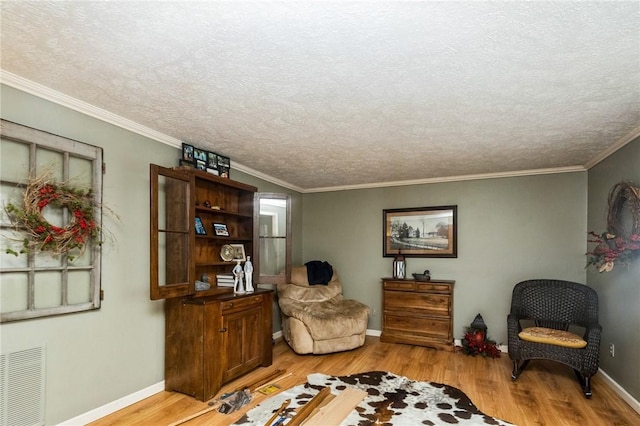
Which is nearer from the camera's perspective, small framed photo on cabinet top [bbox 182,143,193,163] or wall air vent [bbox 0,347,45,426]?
wall air vent [bbox 0,347,45,426]

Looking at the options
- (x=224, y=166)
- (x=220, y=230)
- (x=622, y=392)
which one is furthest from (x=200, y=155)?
(x=622, y=392)

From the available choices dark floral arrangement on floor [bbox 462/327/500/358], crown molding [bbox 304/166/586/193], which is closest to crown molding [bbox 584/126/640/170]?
crown molding [bbox 304/166/586/193]

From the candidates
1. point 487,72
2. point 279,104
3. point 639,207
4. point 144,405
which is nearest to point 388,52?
point 487,72

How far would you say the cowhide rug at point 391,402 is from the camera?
2.69 meters

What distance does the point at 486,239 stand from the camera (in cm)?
481

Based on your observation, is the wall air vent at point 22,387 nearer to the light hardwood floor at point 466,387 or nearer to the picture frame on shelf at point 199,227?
the light hardwood floor at point 466,387

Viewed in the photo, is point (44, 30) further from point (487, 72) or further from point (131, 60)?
point (487, 72)

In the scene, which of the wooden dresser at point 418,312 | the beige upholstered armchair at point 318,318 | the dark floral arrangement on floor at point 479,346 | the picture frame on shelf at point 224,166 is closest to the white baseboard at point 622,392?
the dark floral arrangement on floor at point 479,346

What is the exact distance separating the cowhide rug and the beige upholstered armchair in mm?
713

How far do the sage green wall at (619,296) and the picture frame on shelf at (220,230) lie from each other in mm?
4037

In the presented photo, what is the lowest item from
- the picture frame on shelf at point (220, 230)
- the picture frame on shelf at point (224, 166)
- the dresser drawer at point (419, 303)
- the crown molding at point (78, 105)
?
the dresser drawer at point (419, 303)

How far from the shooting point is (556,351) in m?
3.36

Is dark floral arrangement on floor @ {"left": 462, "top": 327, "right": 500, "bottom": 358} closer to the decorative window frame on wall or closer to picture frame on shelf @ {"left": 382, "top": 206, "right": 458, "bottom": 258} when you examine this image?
picture frame on shelf @ {"left": 382, "top": 206, "right": 458, "bottom": 258}

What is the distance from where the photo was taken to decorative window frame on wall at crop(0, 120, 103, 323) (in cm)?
216
